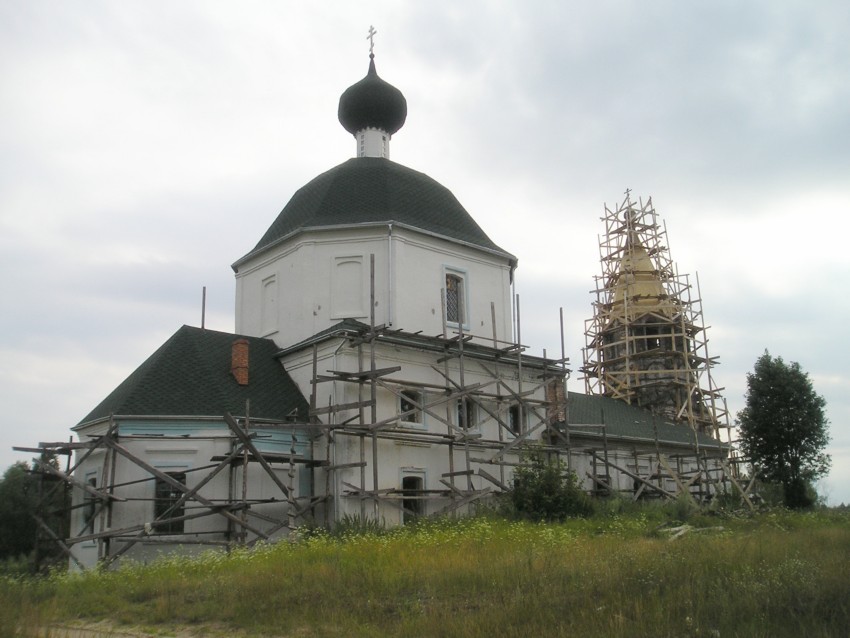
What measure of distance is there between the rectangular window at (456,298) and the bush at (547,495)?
4.61 m

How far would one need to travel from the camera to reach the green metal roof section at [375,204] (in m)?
22.9

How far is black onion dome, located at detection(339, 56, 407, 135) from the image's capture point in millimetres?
26375

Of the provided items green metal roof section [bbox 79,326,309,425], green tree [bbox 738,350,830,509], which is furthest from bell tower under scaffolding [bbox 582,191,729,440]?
green metal roof section [bbox 79,326,309,425]

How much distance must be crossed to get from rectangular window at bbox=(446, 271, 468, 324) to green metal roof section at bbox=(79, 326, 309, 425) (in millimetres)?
4914

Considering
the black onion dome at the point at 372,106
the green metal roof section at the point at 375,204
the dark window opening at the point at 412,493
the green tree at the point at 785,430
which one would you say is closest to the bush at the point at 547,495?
the dark window opening at the point at 412,493

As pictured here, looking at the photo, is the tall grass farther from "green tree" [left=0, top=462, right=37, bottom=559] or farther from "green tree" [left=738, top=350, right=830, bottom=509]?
"green tree" [left=0, top=462, right=37, bottom=559]

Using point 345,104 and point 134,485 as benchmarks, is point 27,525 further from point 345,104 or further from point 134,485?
point 345,104

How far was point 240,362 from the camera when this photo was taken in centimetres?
2059

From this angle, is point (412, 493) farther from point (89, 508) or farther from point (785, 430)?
point (785, 430)

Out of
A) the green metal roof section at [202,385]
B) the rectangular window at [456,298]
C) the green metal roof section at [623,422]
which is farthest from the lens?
the green metal roof section at [623,422]

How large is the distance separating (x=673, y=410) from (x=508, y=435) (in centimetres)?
1371

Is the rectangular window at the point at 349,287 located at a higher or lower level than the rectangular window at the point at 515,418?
higher

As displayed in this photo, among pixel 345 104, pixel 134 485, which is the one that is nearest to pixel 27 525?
pixel 134 485

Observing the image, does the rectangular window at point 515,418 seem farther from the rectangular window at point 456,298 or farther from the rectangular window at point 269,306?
the rectangular window at point 269,306
